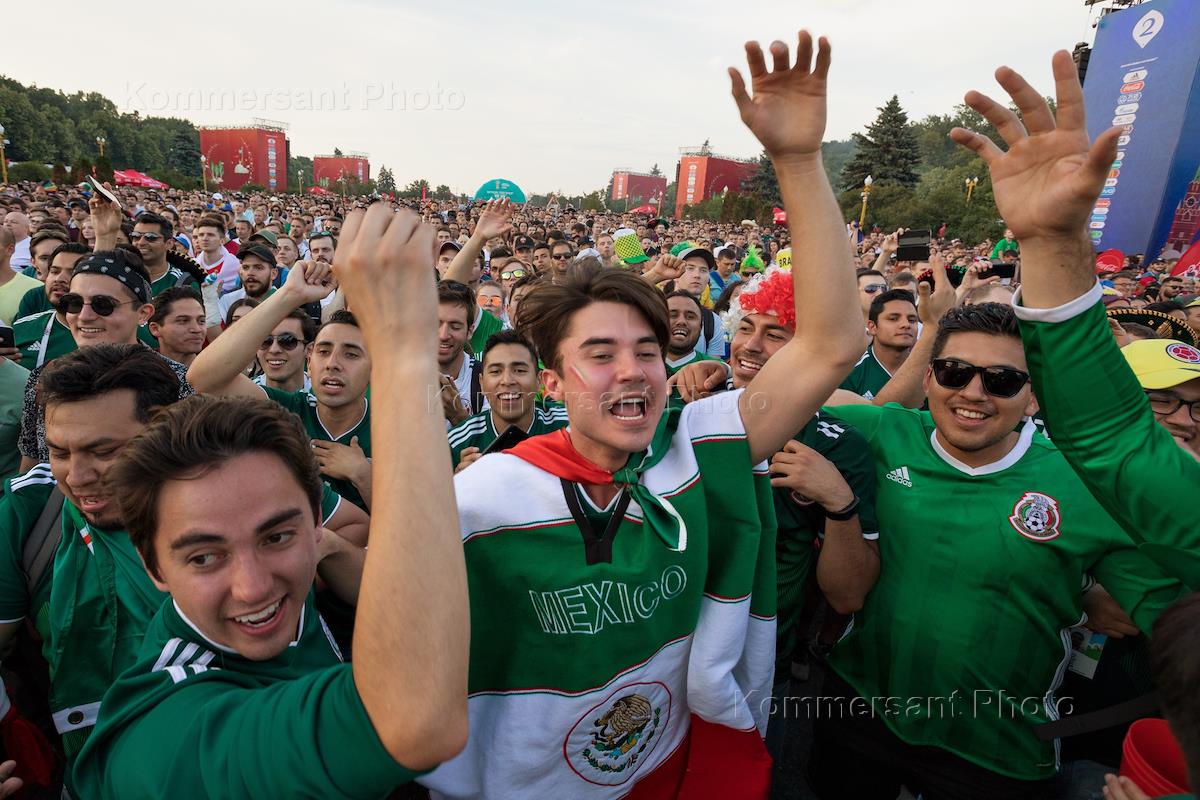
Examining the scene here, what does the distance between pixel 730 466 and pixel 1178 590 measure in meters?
1.41

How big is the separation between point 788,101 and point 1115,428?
1143mm

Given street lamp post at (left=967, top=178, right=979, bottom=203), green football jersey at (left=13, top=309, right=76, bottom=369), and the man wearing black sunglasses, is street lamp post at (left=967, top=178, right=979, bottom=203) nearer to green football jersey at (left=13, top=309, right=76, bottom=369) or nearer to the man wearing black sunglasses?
the man wearing black sunglasses

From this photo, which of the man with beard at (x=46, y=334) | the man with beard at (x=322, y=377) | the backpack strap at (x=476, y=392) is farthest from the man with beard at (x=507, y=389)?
the man with beard at (x=46, y=334)

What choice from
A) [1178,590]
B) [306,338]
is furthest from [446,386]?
[1178,590]

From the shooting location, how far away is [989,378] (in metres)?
2.25

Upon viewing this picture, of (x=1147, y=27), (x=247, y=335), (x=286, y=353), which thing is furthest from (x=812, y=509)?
(x=1147, y=27)

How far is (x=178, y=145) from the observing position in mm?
68125

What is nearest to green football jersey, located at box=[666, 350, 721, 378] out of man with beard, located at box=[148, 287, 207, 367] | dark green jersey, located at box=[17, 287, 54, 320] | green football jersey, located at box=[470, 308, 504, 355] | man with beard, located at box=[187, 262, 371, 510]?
green football jersey, located at box=[470, 308, 504, 355]

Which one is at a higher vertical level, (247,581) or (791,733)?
(247,581)

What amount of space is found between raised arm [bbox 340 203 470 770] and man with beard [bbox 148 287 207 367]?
4.10 metres

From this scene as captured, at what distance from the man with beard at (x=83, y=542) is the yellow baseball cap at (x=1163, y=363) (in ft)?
11.4

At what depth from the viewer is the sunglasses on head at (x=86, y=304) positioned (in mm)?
3793

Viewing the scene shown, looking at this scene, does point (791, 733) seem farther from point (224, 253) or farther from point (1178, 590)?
point (224, 253)

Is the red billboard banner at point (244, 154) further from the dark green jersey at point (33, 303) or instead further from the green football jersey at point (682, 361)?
the green football jersey at point (682, 361)
